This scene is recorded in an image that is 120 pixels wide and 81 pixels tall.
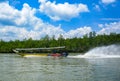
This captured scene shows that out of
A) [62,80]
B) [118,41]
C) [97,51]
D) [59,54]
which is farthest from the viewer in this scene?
[118,41]

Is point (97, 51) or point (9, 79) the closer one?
point (9, 79)

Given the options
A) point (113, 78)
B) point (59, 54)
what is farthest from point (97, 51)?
point (113, 78)

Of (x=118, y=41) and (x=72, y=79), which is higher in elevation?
(x=118, y=41)

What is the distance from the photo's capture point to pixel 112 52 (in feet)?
361

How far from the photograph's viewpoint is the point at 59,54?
105 m

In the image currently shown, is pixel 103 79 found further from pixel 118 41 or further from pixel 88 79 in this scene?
pixel 118 41

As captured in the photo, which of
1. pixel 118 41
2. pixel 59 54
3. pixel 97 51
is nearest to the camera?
pixel 59 54

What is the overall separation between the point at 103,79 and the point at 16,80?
9.26 metres

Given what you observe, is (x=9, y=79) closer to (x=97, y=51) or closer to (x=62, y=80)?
(x=62, y=80)

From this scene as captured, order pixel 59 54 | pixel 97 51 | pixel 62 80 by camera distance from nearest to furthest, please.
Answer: pixel 62 80, pixel 59 54, pixel 97 51

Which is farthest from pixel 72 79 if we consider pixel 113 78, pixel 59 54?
pixel 59 54

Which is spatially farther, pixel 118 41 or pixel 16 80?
pixel 118 41

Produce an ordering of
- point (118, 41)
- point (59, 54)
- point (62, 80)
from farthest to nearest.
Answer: point (118, 41)
point (59, 54)
point (62, 80)

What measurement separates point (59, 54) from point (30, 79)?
69.0 meters
